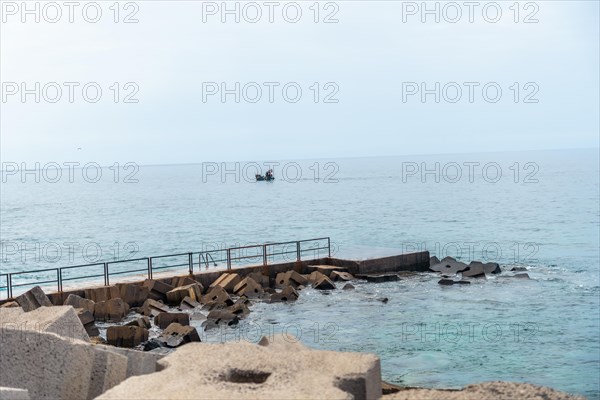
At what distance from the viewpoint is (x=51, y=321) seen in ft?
25.4

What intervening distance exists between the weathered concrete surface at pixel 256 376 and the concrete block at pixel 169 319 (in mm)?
12367

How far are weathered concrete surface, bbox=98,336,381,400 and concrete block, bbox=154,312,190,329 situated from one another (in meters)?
12.4

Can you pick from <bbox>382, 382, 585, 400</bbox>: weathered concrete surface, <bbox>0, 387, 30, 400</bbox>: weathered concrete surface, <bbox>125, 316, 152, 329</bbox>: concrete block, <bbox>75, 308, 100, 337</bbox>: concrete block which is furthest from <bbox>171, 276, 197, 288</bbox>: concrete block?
<bbox>382, 382, 585, 400</bbox>: weathered concrete surface

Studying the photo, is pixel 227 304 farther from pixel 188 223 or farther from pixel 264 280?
pixel 188 223

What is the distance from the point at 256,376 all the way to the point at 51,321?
285 cm

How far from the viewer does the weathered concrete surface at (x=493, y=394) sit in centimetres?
499

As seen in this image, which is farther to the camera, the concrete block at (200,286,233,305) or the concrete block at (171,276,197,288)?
the concrete block at (171,276,197,288)

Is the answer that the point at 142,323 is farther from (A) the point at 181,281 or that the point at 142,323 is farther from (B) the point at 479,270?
(B) the point at 479,270

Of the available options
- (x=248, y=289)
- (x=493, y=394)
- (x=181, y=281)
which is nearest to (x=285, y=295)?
(x=248, y=289)

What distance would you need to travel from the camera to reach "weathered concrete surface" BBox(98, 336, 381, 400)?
17.4 feet

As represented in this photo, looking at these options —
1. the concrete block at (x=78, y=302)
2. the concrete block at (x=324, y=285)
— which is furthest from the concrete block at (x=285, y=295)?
the concrete block at (x=78, y=302)

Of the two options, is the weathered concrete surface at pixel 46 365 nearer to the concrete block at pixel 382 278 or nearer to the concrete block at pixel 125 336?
the concrete block at pixel 125 336

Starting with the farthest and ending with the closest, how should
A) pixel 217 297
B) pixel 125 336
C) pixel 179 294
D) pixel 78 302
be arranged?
pixel 217 297 < pixel 179 294 < pixel 78 302 < pixel 125 336

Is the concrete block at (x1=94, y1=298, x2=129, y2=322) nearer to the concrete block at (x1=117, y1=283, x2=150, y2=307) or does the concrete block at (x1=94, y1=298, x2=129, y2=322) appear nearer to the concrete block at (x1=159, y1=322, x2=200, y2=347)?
the concrete block at (x1=117, y1=283, x2=150, y2=307)
